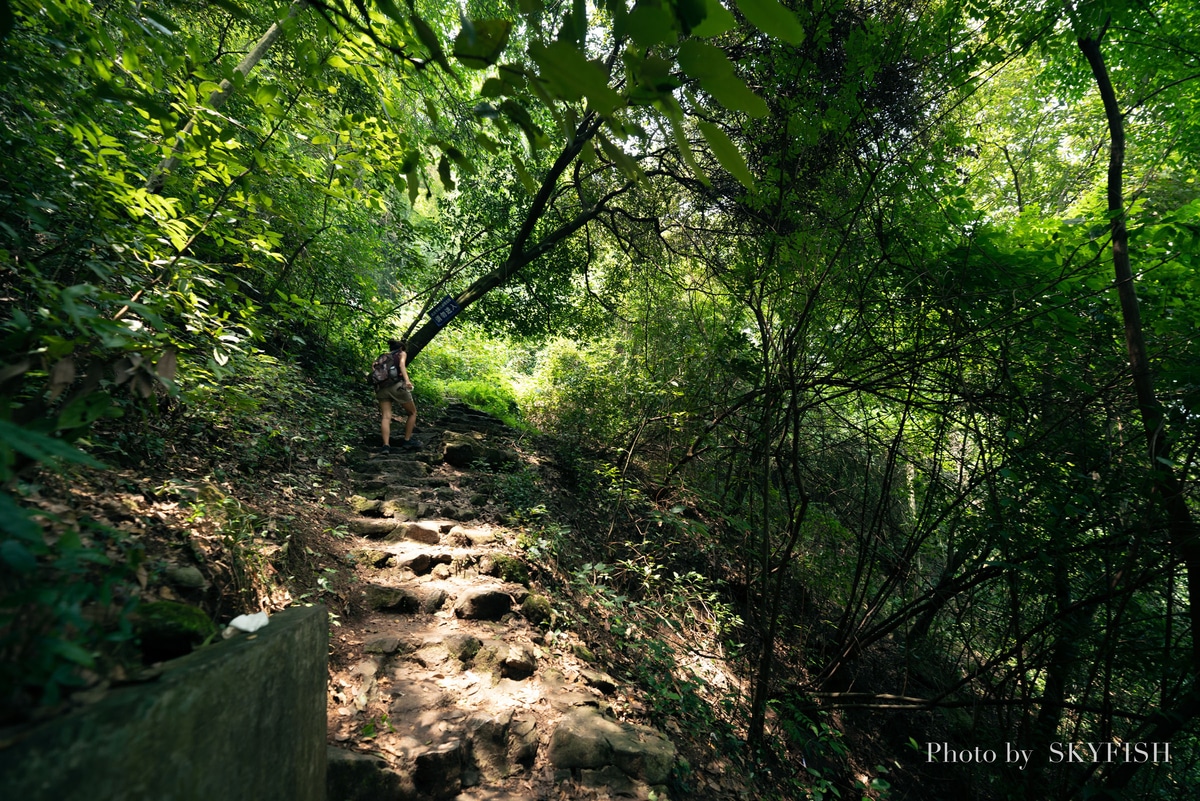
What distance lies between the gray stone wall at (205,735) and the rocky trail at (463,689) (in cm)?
62

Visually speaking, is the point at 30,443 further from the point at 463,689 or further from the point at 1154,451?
the point at 1154,451

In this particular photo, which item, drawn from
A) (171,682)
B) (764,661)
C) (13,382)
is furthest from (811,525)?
(13,382)

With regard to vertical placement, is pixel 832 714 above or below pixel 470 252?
below

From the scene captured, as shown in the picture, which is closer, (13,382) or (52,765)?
(52,765)

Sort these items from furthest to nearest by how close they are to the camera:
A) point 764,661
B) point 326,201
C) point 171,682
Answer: point 326,201 < point 764,661 < point 171,682

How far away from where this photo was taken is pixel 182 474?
2795 mm

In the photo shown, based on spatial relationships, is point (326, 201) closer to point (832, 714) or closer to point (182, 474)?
point (182, 474)

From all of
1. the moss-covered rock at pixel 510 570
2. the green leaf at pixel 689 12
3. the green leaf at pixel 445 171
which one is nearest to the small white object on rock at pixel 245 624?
the green leaf at pixel 445 171

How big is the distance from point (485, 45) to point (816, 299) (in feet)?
10.4

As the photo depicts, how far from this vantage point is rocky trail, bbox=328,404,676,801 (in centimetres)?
206

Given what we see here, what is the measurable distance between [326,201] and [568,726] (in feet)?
18.9

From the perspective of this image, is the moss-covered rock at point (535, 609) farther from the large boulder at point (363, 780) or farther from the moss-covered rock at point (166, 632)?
the moss-covered rock at point (166, 632)

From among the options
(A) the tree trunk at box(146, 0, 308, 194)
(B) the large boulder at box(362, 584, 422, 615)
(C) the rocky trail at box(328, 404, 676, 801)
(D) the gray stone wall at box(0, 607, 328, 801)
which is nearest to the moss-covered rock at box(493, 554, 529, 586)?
(C) the rocky trail at box(328, 404, 676, 801)

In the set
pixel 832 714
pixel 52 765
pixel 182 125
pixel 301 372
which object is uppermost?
pixel 182 125
